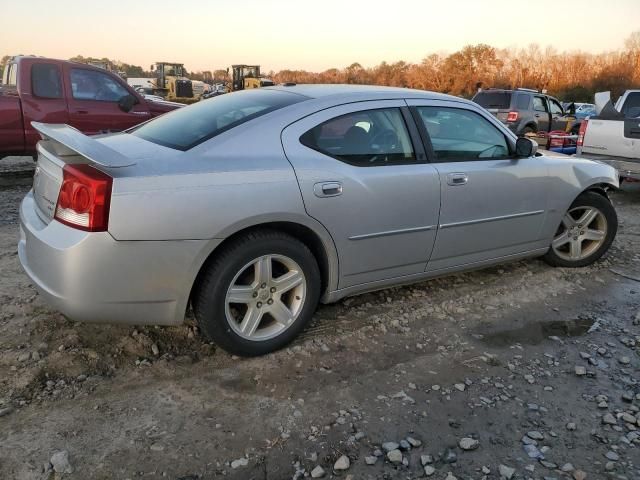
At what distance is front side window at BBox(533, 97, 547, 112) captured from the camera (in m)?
14.9

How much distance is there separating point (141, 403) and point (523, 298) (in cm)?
292

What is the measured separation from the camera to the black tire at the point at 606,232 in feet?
14.9

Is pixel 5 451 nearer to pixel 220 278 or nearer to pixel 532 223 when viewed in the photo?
pixel 220 278

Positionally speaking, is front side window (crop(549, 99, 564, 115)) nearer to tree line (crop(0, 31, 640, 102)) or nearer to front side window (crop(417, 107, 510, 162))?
front side window (crop(417, 107, 510, 162))

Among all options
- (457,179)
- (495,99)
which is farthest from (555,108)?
(457,179)

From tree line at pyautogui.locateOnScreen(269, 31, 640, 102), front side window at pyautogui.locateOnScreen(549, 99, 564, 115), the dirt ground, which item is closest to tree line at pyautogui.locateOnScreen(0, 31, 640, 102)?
tree line at pyautogui.locateOnScreen(269, 31, 640, 102)

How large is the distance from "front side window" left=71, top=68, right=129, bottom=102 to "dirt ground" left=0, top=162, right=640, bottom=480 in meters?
4.74

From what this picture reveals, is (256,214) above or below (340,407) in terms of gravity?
above

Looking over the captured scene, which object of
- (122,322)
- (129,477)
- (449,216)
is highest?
(449,216)

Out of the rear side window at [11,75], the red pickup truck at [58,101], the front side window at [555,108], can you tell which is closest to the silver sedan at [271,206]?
the red pickup truck at [58,101]

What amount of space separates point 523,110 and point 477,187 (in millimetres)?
12293

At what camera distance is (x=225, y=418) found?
2.49 metres

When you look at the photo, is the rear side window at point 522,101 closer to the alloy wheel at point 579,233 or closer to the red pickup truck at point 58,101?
the red pickup truck at point 58,101

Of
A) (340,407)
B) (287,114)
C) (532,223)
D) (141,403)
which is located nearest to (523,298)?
(532,223)
